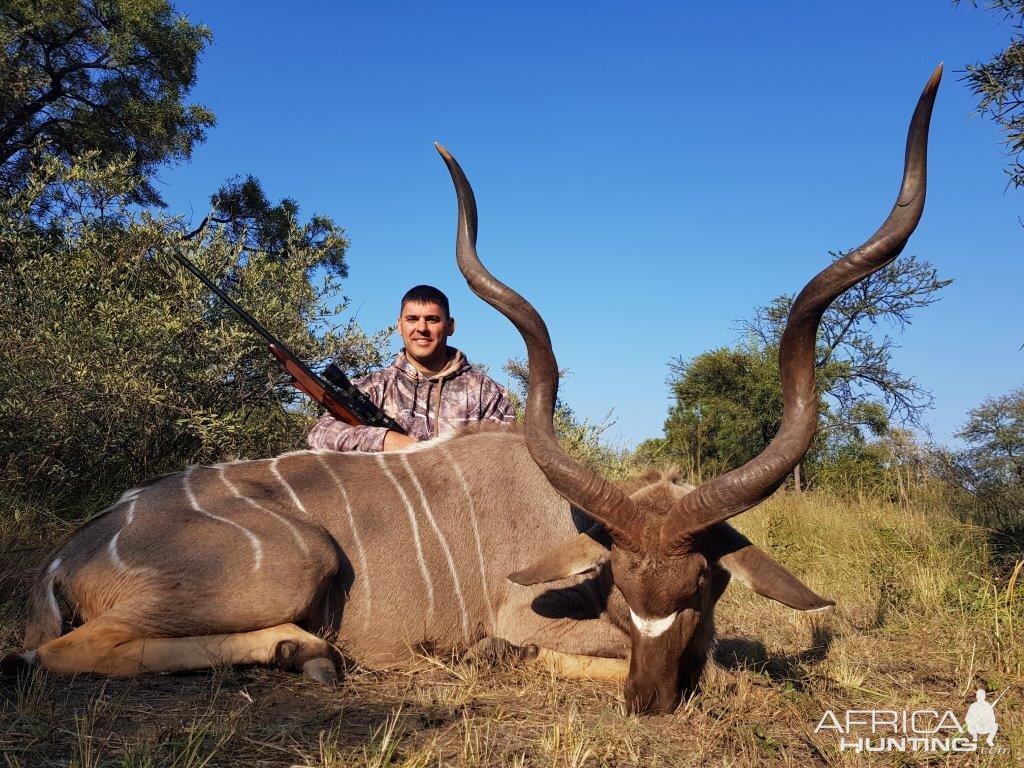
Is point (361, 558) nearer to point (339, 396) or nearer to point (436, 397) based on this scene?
point (339, 396)

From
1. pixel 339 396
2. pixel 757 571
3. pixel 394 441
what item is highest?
pixel 339 396

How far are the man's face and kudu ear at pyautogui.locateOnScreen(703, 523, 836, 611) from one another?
7.49 feet

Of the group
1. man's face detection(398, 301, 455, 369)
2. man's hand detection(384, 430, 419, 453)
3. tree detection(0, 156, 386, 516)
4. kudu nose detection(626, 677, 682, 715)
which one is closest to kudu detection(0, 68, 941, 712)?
kudu nose detection(626, 677, 682, 715)

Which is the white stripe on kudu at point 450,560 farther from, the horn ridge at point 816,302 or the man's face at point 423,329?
the man's face at point 423,329

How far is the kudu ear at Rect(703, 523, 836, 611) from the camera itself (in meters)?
2.69

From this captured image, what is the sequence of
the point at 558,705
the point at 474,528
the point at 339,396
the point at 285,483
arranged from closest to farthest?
the point at 558,705, the point at 285,483, the point at 474,528, the point at 339,396

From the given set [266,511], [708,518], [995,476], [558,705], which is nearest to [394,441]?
[266,511]

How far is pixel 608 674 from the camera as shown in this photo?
3.06m

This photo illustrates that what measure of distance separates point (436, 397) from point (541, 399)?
1.65 m

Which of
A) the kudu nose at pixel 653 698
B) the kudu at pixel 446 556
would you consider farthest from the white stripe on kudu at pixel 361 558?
the kudu nose at pixel 653 698

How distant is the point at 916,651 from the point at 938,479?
429 centimetres

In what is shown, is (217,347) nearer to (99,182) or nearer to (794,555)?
(99,182)

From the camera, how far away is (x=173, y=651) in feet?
9.05

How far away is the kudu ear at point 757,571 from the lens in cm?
269
